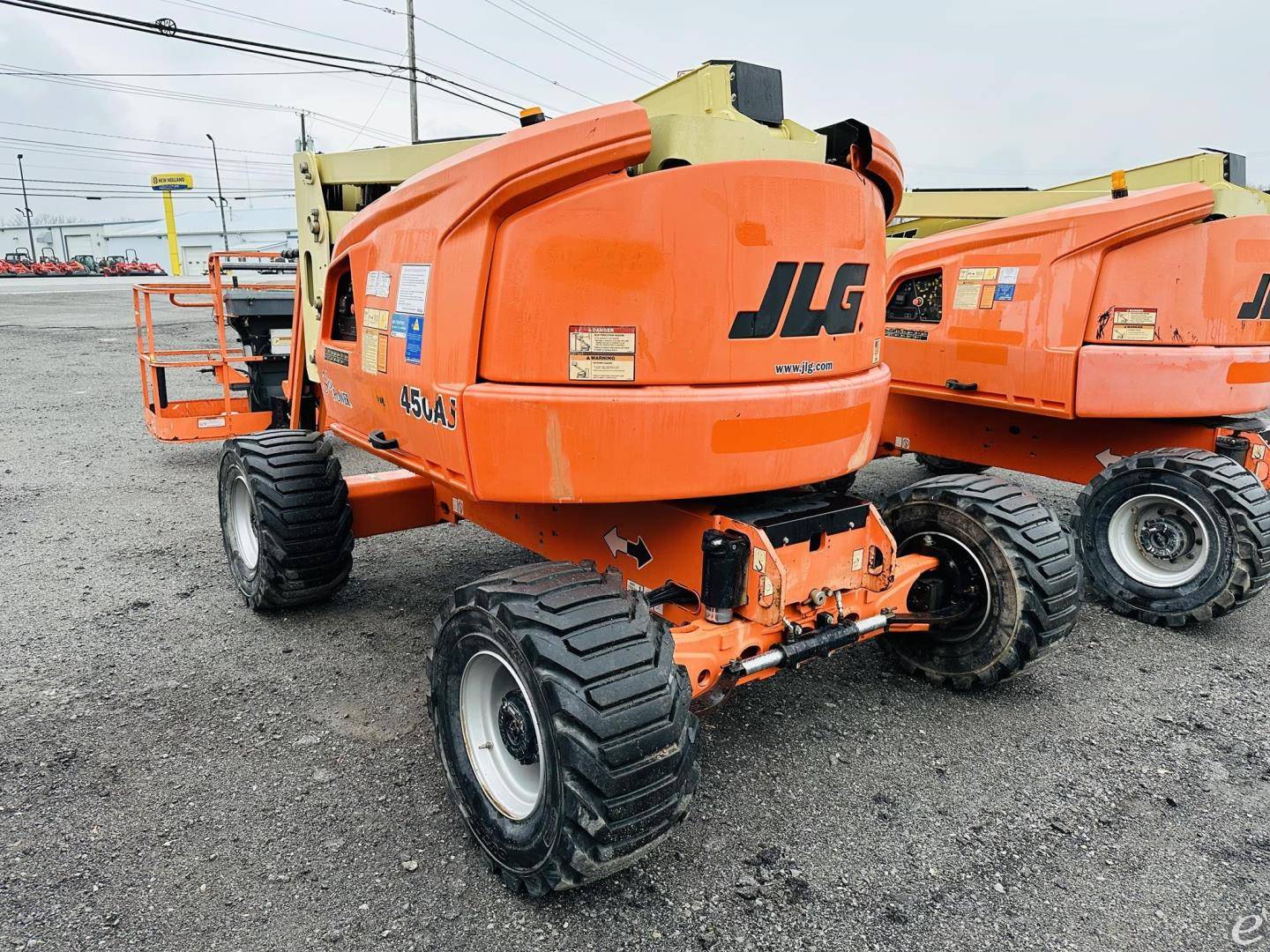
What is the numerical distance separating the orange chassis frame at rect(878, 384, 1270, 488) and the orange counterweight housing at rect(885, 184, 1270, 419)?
0.23 meters

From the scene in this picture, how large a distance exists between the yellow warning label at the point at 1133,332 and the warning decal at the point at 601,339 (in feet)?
11.8

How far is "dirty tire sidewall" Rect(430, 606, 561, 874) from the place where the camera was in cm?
242

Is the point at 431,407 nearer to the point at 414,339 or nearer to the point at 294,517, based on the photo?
the point at 414,339

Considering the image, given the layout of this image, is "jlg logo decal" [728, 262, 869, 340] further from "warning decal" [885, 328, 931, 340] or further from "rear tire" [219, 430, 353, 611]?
"warning decal" [885, 328, 931, 340]

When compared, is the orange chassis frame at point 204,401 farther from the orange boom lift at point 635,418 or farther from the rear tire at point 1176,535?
A: the rear tire at point 1176,535

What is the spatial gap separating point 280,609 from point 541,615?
110 inches

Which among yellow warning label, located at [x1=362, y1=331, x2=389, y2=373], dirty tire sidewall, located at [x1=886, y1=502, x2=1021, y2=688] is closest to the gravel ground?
dirty tire sidewall, located at [x1=886, y1=502, x2=1021, y2=688]

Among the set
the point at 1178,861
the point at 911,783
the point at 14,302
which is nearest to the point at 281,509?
the point at 911,783

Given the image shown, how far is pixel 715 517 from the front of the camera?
3.04 meters

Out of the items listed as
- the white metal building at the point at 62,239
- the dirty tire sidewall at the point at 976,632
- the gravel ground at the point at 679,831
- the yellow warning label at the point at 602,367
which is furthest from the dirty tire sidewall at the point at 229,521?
the white metal building at the point at 62,239

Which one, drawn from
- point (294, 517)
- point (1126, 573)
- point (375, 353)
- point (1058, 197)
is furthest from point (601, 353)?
point (1058, 197)

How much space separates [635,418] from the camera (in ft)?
8.76

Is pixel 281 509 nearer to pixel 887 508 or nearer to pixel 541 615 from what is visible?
pixel 541 615

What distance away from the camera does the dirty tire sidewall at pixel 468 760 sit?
95.4 inches
